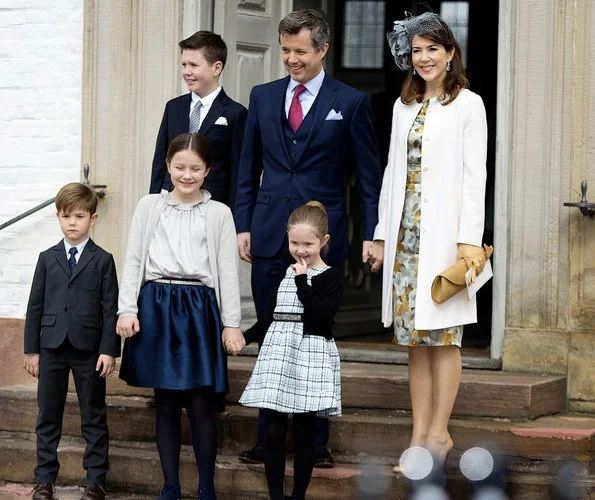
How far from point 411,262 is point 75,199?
146cm

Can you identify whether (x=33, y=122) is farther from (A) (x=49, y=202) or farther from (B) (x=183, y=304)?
(B) (x=183, y=304)

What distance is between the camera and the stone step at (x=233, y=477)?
5.90 meters

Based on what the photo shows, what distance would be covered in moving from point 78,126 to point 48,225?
1.85 ft

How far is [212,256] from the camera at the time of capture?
5809mm

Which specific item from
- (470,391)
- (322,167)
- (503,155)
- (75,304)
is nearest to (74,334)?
(75,304)

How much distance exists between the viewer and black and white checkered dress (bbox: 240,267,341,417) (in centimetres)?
547

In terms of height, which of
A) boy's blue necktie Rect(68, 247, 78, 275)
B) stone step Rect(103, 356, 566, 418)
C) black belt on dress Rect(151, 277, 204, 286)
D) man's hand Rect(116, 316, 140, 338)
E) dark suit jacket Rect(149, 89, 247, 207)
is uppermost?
dark suit jacket Rect(149, 89, 247, 207)

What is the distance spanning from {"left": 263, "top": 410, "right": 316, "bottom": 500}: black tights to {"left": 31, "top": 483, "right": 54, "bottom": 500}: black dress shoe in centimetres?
111

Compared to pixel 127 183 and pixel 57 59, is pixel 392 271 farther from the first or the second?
pixel 57 59

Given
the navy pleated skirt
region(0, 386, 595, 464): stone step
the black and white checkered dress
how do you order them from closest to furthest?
the black and white checkered dress, the navy pleated skirt, region(0, 386, 595, 464): stone step

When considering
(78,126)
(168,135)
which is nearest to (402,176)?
(168,135)

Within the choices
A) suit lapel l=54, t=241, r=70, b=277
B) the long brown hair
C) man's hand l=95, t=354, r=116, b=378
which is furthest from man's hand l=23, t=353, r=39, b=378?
the long brown hair

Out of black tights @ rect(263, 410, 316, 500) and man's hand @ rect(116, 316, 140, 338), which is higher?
man's hand @ rect(116, 316, 140, 338)

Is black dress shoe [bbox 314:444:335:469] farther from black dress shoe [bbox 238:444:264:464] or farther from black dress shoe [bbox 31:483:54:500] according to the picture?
black dress shoe [bbox 31:483:54:500]
